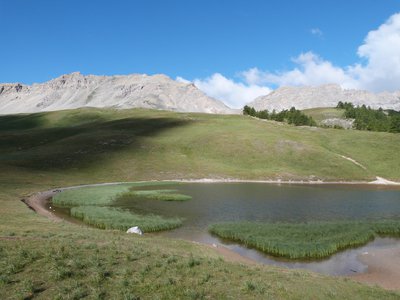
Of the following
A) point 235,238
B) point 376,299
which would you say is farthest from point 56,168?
point 376,299

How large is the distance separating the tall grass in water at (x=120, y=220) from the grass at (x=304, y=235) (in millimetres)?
6005

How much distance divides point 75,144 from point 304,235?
102 meters

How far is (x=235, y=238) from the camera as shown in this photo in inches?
1565

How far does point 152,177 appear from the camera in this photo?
98.5m

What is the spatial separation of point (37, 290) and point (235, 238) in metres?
25.4

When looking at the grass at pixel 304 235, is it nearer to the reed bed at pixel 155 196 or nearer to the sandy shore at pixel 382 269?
the sandy shore at pixel 382 269

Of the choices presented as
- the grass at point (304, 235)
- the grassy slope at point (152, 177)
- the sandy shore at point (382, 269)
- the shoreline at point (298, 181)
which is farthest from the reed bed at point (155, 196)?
the sandy shore at point (382, 269)

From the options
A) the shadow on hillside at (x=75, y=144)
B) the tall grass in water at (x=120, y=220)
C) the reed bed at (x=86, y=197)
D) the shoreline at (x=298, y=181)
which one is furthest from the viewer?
the shadow on hillside at (x=75, y=144)

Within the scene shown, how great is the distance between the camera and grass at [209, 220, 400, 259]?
113ft

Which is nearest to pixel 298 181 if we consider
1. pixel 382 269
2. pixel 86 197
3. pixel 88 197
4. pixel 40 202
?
pixel 88 197

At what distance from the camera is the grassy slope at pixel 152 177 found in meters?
19.0

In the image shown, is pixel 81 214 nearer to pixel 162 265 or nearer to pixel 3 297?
pixel 162 265

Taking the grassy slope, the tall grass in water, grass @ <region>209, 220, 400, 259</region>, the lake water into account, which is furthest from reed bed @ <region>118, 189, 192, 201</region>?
grass @ <region>209, 220, 400, 259</region>

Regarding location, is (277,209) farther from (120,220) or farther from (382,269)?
(382,269)
